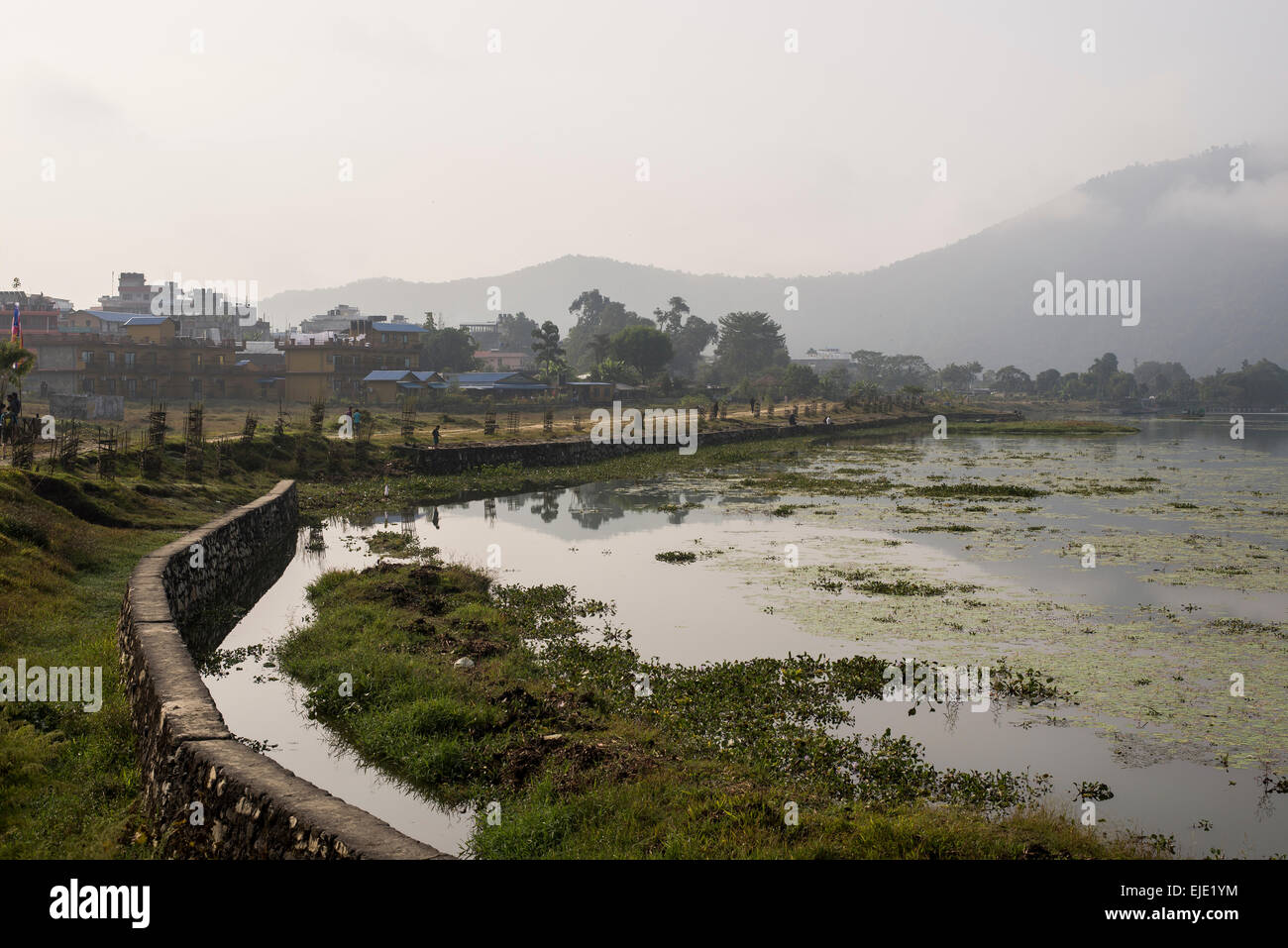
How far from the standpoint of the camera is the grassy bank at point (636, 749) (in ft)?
28.4

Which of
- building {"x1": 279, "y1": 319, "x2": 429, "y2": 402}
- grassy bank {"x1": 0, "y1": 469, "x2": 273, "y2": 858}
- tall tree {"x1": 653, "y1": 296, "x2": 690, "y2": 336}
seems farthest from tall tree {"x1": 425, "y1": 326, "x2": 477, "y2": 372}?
grassy bank {"x1": 0, "y1": 469, "x2": 273, "y2": 858}

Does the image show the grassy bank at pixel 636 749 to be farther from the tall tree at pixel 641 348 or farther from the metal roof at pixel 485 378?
the tall tree at pixel 641 348

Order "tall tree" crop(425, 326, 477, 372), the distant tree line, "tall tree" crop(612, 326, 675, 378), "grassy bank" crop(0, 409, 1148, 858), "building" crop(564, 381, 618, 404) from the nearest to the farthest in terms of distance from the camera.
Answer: "grassy bank" crop(0, 409, 1148, 858) < "building" crop(564, 381, 618, 404) < "tall tree" crop(425, 326, 477, 372) < the distant tree line < "tall tree" crop(612, 326, 675, 378)

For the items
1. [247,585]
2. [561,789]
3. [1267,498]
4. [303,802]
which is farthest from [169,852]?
[1267,498]

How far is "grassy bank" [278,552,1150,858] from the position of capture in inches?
341

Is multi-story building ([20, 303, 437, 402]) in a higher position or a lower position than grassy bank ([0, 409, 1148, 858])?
higher

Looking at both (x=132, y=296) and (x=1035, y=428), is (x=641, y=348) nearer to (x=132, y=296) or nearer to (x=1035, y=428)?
(x=1035, y=428)

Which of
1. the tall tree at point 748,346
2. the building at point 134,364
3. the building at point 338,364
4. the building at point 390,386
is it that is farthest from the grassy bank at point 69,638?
the tall tree at point 748,346

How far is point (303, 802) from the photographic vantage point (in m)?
7.51

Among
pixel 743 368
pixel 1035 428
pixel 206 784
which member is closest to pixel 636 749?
pixel 206 784

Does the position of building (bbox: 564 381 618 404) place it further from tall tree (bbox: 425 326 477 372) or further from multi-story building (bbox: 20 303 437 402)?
tall tree (bbox: 425 326 477 372)

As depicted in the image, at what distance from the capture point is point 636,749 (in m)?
10.9

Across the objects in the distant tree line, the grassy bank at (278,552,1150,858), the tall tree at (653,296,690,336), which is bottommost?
the grassy bank at (278,552,1150,858)
